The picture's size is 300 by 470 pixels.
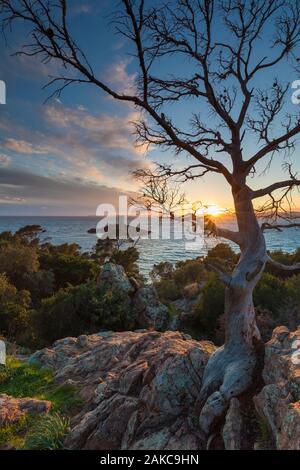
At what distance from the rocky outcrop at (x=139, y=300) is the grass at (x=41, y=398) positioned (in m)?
8.23

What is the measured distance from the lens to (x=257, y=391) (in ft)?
19.6

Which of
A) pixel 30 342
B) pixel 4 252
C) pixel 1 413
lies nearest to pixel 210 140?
pixel 1 413

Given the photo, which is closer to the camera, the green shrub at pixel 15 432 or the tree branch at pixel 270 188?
the green shrub at pixel 15 432

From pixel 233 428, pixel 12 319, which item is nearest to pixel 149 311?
pixel 12 319

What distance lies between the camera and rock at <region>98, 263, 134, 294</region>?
19656mm

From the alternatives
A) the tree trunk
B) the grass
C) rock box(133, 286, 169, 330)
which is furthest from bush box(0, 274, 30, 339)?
the tree trunk

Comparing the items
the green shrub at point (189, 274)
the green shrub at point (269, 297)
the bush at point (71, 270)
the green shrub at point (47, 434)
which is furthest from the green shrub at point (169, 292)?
the green shrub at point (47, 434)

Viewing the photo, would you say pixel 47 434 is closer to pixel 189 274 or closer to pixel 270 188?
pixel 270 188

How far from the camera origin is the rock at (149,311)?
19203 millimetres

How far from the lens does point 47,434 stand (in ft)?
20.2

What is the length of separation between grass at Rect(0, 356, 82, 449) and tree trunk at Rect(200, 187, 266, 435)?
2.99 meters

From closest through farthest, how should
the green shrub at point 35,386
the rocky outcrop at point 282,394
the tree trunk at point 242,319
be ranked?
the rocky outcrop at point 282,394
the tree trunk at point 242,319
the green shrub at point 35,386

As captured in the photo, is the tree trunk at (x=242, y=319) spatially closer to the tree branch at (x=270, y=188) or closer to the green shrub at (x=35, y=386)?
the tree branch at (x=270, y=188)

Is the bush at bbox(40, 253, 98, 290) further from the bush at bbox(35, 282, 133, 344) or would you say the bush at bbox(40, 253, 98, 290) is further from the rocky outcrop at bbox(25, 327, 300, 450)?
the rocky outcrop at bbox(25, 327, 300, 450)
